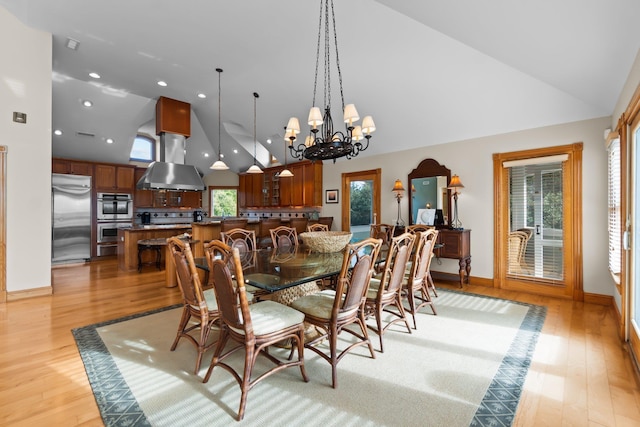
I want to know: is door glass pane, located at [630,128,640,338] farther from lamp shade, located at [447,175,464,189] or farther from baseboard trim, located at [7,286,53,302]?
baseboard trim, located at [7,286,53,302]

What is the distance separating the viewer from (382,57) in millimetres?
3846

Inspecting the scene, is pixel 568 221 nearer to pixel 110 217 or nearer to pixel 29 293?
pixel 29 293

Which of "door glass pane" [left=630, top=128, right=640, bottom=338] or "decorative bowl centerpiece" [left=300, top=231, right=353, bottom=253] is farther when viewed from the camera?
"decorative bowl centerpiece" [left=300, top=231, right=353, bottom=253]

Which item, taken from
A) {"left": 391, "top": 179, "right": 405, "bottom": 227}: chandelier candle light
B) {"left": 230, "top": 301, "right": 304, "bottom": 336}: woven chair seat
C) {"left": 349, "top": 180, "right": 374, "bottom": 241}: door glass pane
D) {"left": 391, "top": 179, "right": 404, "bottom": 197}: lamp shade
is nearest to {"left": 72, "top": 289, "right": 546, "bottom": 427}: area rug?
{"left": 230, "top": 301, "right": 304, "bottom": 336}: woven chair seat

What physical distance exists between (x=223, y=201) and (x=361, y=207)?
5.39m

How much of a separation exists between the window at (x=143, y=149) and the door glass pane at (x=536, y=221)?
865 centimetres

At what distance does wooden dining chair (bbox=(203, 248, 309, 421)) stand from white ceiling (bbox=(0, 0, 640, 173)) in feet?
8.11

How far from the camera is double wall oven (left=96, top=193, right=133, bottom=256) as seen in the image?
7207mm

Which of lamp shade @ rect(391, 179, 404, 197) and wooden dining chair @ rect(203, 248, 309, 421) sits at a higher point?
lamp shade @ rect(391, 179, 404, 197)

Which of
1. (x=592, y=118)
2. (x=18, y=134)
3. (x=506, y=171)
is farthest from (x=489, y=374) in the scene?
(x=18, y=134)

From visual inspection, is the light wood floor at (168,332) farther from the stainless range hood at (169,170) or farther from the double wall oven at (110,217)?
the double wall oven at (110,217)

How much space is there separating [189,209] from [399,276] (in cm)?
805

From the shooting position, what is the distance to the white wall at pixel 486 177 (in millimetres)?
3740

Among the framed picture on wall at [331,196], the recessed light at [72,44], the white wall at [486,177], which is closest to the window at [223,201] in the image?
the framed picture on wall at [331,196]
